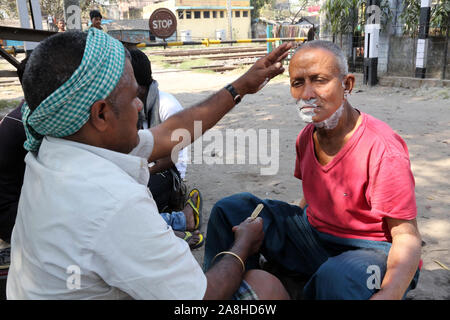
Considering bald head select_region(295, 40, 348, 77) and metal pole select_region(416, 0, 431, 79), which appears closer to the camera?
bald head select_region(295, 40, 348, 77)

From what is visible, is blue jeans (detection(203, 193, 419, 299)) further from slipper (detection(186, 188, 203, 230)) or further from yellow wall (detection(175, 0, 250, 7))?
yellow wall (detection(175, 0, 250, 7))

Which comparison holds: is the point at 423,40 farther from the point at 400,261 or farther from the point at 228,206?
the point at 400,261

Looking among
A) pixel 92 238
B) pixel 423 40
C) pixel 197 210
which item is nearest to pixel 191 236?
pixel 197 210

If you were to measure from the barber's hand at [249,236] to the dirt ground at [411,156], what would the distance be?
3.64ft

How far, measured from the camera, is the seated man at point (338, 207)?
1.58 m

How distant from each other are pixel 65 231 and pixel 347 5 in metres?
11.8

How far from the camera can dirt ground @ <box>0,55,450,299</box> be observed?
285 cm

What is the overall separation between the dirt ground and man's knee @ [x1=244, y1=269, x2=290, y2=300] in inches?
45.0

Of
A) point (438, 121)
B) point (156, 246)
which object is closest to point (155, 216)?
point (156, 246)

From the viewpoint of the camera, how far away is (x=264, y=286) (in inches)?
62.1

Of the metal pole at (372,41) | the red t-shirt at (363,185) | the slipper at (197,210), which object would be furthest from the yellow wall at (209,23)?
the red t-shirt at (363,185)

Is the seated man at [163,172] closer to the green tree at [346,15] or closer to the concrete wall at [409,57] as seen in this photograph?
the concrete wall at [409,57]

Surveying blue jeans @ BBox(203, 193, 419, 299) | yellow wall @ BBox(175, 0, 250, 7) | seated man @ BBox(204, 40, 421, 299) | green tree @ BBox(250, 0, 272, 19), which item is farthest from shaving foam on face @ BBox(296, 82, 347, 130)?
green tree @ BBox(250, 0, 272, 19)
